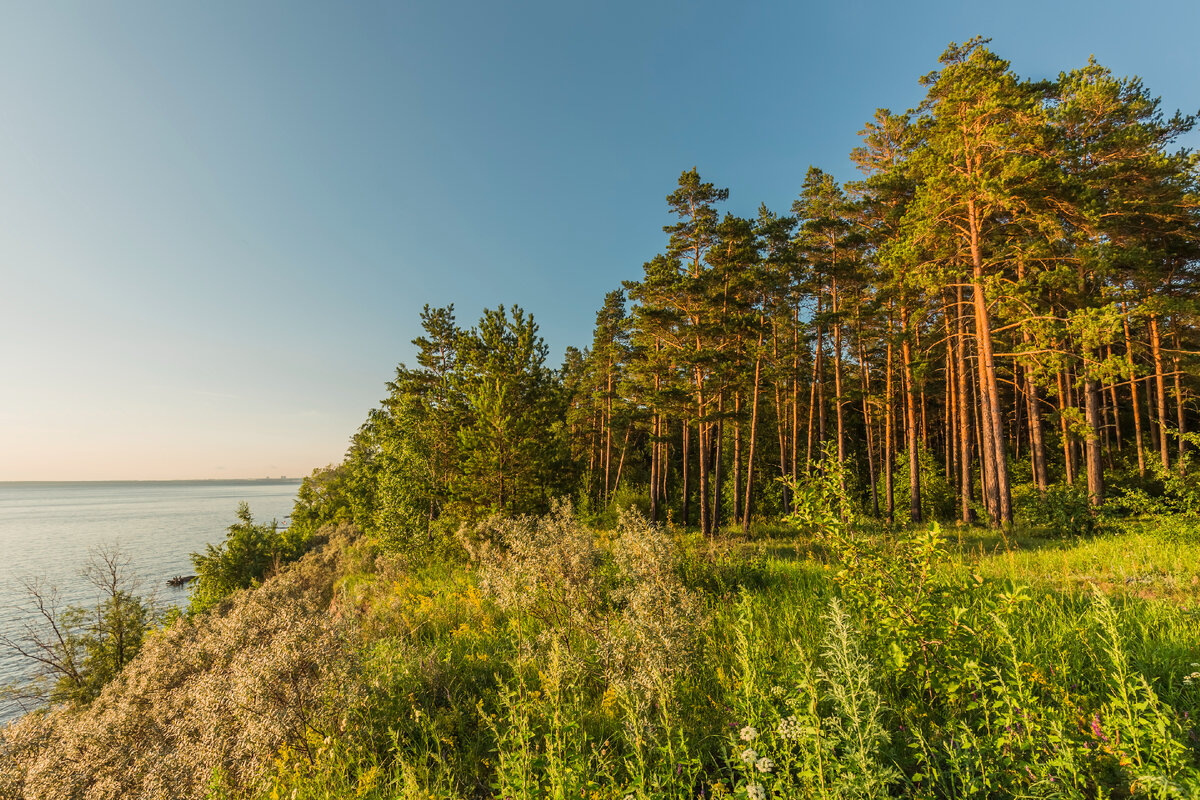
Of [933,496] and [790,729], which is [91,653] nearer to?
[790,729]

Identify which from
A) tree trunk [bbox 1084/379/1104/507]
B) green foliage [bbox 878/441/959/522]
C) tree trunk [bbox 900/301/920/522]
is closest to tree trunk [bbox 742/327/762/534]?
tree trunk [bbox 900/301/920/522]

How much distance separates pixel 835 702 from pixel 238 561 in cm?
3539

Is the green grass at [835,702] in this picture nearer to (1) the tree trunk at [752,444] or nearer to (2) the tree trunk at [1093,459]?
(2) the tree trunk at [1093,459]

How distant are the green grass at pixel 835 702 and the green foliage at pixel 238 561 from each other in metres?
27.3

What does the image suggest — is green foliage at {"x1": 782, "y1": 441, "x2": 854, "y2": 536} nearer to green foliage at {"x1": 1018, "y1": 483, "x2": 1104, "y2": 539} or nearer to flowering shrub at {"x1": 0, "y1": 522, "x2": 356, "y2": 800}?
flowering shrub at {"x1": 0, "y1": 522, "x2": 356, "y2": 800}

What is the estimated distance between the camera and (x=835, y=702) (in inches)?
115

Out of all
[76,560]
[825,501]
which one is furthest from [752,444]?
[76,560]

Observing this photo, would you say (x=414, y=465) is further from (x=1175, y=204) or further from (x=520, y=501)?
(x=1175, y=204)

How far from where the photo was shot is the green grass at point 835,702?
2260mm

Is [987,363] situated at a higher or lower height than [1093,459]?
higher

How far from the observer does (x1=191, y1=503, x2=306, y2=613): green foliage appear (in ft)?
83.3

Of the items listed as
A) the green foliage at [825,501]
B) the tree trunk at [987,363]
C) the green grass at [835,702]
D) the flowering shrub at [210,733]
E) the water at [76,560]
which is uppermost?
the tree trunk at [987,363]

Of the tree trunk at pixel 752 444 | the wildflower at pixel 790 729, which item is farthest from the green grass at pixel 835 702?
the tree trunk at pixel 752 444

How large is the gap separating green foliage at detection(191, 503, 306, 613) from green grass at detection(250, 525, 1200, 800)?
27322 mm
